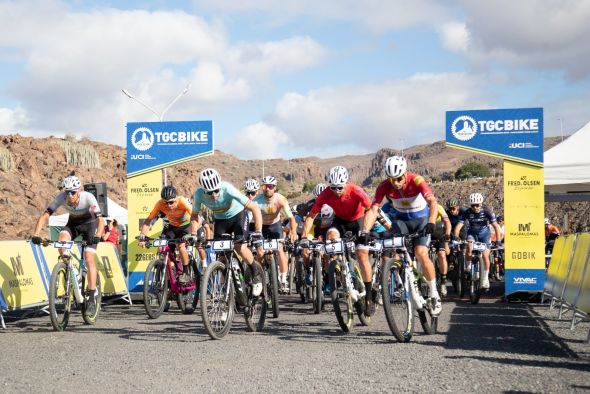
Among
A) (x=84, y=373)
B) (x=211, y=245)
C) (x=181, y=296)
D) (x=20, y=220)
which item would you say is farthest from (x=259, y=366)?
(x=20, y=220)

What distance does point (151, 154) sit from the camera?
17438 mm

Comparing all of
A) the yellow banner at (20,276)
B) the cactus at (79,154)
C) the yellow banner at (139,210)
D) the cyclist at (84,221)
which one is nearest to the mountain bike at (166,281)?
the cyclist at (84,221)

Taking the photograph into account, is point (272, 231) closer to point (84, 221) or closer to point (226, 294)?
point (84, 221)

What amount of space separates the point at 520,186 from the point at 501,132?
1247mm

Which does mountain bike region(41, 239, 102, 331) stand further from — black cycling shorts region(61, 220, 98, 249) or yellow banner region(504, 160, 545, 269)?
yellow banner region(504, 160, 545, 269)

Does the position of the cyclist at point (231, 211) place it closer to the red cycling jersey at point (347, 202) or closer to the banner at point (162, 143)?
the red cycling jersey at point (347, 202)

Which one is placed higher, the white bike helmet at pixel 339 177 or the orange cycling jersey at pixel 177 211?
the white bike helmet at pixel 339 177

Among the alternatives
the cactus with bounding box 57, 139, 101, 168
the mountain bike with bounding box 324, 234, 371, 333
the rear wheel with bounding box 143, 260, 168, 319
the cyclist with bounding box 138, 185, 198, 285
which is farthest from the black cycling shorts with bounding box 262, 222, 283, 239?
the cactus with bounding box 57, 139, 101, 168

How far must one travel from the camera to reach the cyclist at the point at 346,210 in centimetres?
1052

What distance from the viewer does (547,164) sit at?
55.6 ft

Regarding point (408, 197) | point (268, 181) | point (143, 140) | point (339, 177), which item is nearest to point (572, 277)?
point (408, 197)

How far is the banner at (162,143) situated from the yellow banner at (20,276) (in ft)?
14.6

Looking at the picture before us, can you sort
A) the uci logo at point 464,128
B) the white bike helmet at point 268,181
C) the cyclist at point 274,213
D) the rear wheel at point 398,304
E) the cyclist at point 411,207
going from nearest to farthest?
the rear wheel at point 398,304, the cyclist at point 411,207, the cyclist at point 274,213, the white bike helmet at point 268,181, the uci logo at point 464,128

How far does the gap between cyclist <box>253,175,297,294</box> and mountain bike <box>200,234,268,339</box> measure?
11.5 ft
